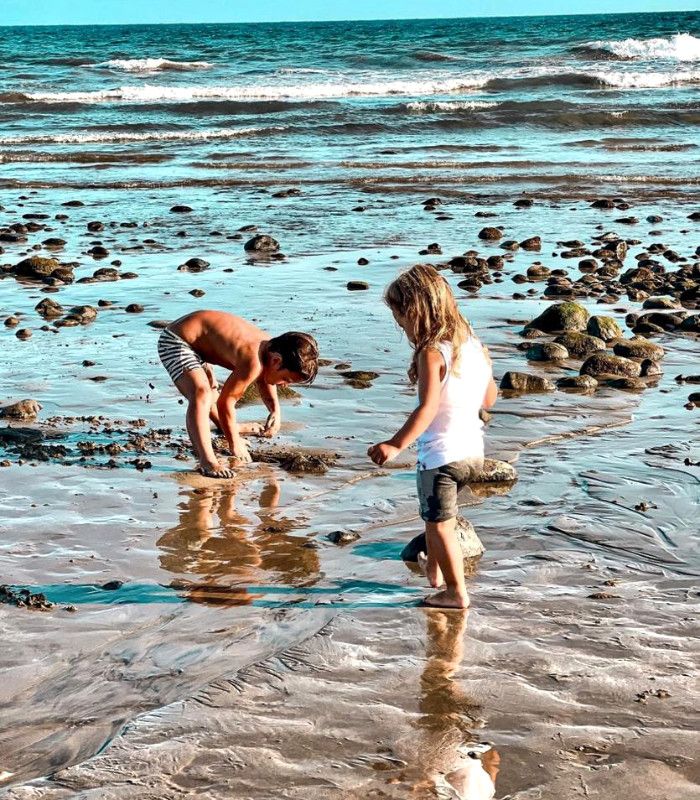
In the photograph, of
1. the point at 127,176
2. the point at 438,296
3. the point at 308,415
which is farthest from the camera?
the point at 127,176

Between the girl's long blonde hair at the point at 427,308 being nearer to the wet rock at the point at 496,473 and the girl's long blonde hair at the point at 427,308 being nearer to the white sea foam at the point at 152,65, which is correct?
the wet rock at the point at 496,473

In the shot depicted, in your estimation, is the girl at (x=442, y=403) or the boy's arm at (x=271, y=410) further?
the boy's arm at (x=271, y=410)

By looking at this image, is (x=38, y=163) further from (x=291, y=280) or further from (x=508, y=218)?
(x=291, y=280)

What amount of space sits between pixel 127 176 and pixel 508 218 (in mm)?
7875

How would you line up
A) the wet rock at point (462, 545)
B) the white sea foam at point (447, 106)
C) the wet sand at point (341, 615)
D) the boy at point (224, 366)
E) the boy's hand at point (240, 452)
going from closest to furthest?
1. the wet sand at point (341, 615)
2. the wet rock at point (462, 545)
3. the boy at point (224, 366)
4. the boy's hand at point (240, 452)
5. the white sea foam at point (447, 106)

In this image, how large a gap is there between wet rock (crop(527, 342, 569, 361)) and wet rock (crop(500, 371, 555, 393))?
2.55 feet

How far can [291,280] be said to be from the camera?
11.8 metres

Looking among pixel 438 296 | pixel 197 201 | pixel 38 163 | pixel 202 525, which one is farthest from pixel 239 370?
pixel 38 163

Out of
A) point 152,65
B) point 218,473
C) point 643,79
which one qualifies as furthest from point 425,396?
point 152,65

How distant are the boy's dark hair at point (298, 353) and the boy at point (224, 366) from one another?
1cm

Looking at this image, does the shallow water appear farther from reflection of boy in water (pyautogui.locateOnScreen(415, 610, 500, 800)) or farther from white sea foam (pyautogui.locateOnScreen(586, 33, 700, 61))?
white sea foam (pyautogui.locateOnScreen(586, 33, 700, 61))

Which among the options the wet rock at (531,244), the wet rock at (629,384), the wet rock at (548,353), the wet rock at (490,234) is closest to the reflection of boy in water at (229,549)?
the wet rock at (629,384)

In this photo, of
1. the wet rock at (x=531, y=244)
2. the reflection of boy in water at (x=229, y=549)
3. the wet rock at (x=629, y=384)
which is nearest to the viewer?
the reflection of boy in water at (x=229, y=549)

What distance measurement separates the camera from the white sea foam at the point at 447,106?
30.2 m
